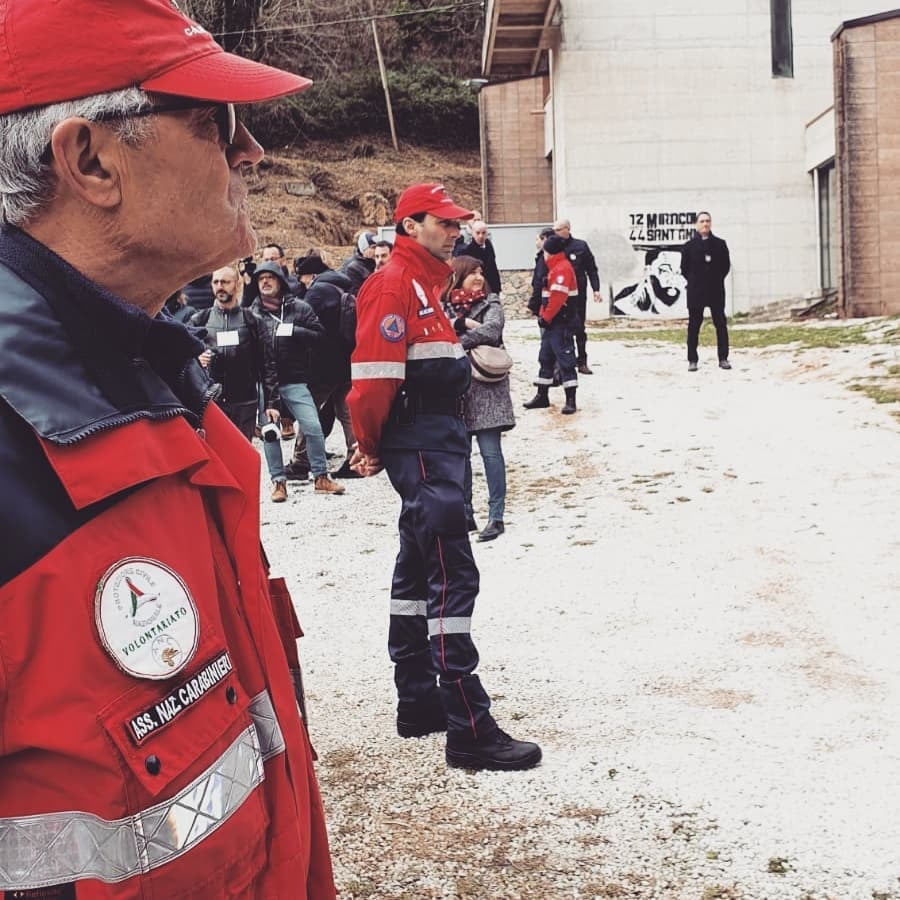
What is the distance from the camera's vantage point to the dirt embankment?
36.2 m

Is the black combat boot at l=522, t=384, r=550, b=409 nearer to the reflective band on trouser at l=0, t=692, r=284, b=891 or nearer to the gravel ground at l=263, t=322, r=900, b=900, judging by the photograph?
the gravel ground at l=263, t=322, r=900, b=900

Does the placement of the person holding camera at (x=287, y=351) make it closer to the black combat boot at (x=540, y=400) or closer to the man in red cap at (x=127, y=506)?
the black combat boot at (x=540, y=400)

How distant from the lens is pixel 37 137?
4.42 feet

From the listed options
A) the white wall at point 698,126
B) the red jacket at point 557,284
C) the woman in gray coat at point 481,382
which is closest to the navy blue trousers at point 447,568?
the woman in gray coat at point 481,382

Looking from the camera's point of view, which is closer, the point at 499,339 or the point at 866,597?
the point at 866,597

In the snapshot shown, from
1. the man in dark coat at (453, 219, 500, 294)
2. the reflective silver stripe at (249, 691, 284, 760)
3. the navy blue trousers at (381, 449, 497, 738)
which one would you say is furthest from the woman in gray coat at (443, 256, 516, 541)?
the reflective silver stripe at (249, 691, 284, 760)

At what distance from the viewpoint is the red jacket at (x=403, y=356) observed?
4.39 m

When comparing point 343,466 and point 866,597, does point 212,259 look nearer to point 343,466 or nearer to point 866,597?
point 866,597

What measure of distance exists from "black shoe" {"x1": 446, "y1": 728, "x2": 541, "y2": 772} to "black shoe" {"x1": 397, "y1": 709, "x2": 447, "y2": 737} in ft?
1.18

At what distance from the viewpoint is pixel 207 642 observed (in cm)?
132

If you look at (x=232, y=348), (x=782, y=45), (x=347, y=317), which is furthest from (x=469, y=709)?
(x=782, y=45)

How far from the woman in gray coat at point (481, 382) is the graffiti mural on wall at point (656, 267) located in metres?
18.5

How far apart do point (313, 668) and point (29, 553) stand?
4.64m

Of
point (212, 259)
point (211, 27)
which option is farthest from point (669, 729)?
point (211, 27)
